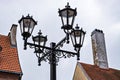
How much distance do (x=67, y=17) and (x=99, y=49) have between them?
17563mm

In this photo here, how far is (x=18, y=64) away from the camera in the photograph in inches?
721

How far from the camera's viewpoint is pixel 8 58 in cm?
1867

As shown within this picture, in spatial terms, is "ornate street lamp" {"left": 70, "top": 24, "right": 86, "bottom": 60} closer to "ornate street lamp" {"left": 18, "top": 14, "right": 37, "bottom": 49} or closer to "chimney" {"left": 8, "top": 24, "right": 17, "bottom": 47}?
"ornate street lamp" {"left": 18, "top": 14, "right": 37, "bottom": 49}

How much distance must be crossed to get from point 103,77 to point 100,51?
337 cm

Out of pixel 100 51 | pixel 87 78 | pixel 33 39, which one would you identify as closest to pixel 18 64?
pixel 87 78

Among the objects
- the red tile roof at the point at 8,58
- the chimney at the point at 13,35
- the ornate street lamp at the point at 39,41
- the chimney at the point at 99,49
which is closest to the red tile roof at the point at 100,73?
the chimney at the point at 99,49

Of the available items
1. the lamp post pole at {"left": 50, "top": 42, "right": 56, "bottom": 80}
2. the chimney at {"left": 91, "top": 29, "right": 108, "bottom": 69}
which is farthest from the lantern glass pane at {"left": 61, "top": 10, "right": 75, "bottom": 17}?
the chimney at {"left": 91, "top": 29, "right": 108, "bottom": 69}

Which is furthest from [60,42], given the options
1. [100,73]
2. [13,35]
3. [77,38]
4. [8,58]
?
[100,73]

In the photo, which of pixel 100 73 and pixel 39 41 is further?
pixel 100 73

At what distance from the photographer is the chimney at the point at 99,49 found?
22984 mm

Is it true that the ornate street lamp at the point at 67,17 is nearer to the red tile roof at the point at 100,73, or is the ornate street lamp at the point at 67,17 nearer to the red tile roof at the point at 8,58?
the red tile roof at the point at 8,58

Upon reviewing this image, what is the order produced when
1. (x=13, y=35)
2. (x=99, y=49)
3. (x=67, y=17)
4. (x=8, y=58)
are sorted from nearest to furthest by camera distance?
(x=67, y=17), (x=8, y=58), (x=13, y=35), (x=99, y=49)

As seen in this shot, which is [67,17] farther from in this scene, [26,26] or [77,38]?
[26,26]

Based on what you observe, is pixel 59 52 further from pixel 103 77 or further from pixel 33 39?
pixel 103 77
